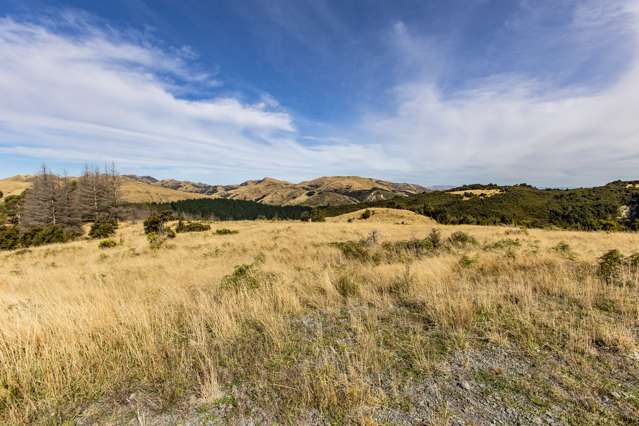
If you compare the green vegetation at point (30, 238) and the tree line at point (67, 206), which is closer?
the green vegetation at point (30, 238)

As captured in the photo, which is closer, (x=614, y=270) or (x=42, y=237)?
(x=614, y=270)

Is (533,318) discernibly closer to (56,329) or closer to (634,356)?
(634,356)

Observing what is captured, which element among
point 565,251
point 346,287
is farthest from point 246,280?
point 565,251

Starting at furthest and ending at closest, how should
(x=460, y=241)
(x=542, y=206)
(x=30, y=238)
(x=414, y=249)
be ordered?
(x=542, y=206) → (x=30, y=238) → (x=460, y=241) → (x=414, y=249)

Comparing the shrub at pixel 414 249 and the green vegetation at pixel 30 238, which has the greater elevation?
the shrub at pixel 414 249

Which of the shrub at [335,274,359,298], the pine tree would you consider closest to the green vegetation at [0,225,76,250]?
the pine tree

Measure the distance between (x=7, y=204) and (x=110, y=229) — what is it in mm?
67304

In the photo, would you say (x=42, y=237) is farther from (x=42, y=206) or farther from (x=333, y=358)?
(x=333, y=358)

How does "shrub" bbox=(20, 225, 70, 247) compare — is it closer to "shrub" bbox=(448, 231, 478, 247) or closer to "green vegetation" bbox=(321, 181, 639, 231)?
"shrub" bbox=(448, 231, 478, 247)

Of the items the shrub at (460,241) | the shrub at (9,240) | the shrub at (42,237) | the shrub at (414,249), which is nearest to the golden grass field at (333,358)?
the shrub at (414,249)

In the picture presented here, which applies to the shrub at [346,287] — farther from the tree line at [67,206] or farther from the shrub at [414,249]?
the tree line at [67,206]

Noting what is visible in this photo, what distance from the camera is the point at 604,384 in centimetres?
281

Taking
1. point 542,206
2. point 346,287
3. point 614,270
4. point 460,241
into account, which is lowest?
point 460,241

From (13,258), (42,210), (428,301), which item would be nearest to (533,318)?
(428,301)
